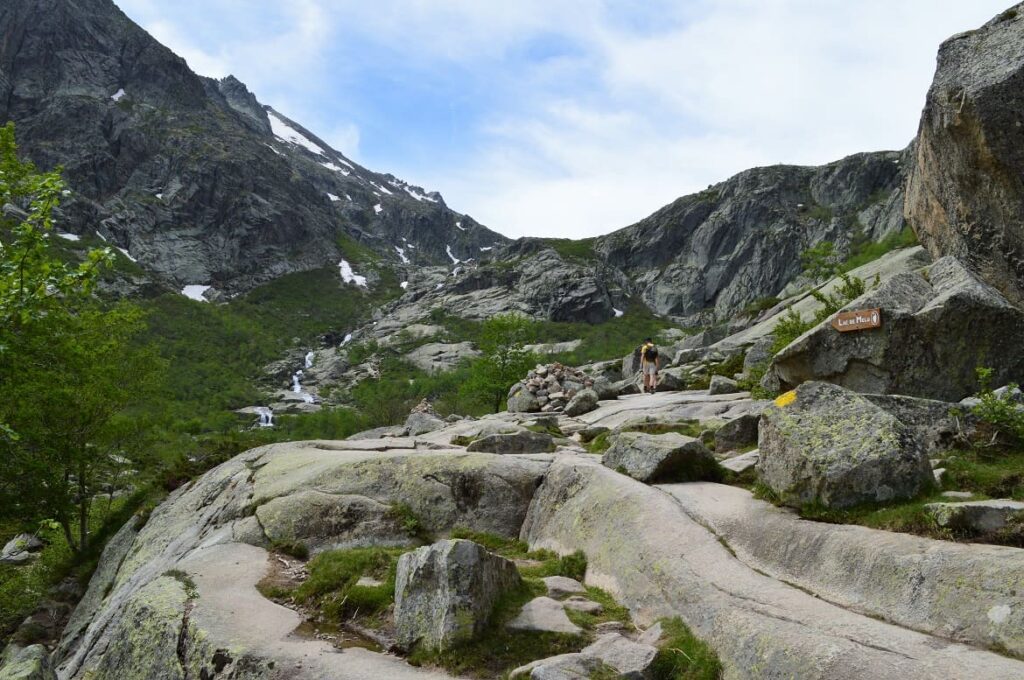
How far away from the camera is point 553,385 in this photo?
34750mm

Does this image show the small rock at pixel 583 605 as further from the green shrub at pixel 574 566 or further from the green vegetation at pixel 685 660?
the green vegetation at pixel 685 660

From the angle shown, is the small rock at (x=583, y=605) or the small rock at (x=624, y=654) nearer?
the small rock at (x=624, y=654)

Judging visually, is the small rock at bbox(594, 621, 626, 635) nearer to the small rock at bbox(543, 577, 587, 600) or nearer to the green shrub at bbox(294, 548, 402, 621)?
the small rock at bbox(543, 577, 587, 600)

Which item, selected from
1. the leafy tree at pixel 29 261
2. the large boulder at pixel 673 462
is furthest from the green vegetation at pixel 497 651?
the leafy tree at pixel 29 261

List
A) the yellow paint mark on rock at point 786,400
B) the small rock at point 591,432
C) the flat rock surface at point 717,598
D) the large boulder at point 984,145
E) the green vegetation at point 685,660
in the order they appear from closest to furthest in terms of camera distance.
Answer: the flat rock surface at point 717,598 → the green vegetation at point 685,660 → the yellow paint mark on rock at point 786,400 → the large boulder at point 984,145 → the small rock at point 591,432

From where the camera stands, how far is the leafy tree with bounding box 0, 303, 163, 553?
1764 centimetres

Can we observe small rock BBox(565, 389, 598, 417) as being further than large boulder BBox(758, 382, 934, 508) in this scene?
Yes

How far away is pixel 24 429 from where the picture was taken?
67.6 feet

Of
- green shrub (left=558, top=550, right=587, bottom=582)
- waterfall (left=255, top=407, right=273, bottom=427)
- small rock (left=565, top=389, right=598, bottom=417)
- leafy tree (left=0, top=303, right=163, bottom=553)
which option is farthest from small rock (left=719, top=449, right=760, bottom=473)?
waterfall (left=255, top=407, right=273, bottom=427)

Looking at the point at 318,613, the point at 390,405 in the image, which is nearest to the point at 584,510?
the point at 318,613

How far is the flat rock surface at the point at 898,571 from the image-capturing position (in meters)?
6.15

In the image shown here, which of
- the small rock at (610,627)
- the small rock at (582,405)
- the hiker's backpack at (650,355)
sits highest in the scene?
the hiker's backpack at (650,355)

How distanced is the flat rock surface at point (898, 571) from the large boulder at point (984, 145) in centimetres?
1027

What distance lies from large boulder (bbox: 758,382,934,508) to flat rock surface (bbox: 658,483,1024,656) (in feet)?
1.95
